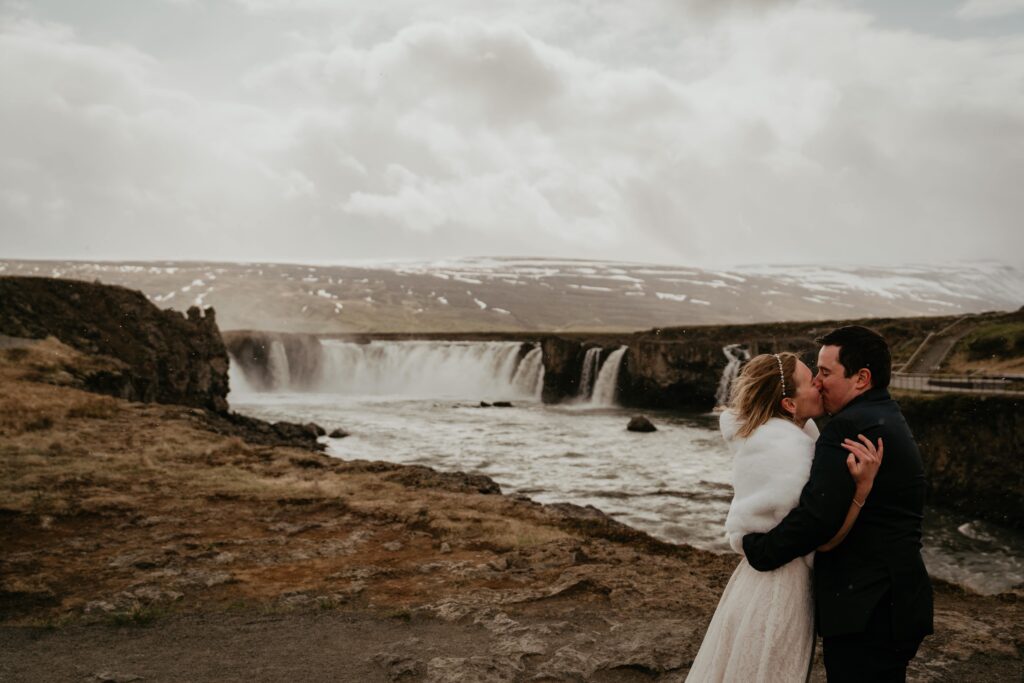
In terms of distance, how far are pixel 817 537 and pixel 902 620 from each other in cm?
61

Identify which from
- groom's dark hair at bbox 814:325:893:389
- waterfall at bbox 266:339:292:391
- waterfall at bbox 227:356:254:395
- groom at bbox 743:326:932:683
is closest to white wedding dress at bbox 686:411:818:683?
groom at bbox 743:326:932:683

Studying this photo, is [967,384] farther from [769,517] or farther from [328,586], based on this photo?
[769,517]

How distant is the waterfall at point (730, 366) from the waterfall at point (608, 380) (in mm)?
9308

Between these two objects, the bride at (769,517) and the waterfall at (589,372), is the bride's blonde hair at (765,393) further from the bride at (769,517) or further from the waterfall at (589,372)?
the waterfall at (589,372)

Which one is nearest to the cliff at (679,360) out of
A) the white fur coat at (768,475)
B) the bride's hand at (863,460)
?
the white fur coat at (768,475)

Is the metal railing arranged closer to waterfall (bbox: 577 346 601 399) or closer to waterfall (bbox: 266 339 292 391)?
waterfall (bbox: 577 346 601 399)

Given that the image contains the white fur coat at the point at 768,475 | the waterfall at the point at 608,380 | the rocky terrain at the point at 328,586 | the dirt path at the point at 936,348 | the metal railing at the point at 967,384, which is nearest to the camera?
the white fur coat at the point at 768,475

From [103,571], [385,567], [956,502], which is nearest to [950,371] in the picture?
[956,502]

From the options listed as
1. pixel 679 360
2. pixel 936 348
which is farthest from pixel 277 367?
pixel 936 348

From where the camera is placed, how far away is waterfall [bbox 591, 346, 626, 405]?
6372 centimetres

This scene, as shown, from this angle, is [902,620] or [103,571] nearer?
[902,620]

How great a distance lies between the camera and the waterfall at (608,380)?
209 ft

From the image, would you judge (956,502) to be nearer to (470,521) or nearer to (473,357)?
(470,521)

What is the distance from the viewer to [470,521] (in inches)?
522
